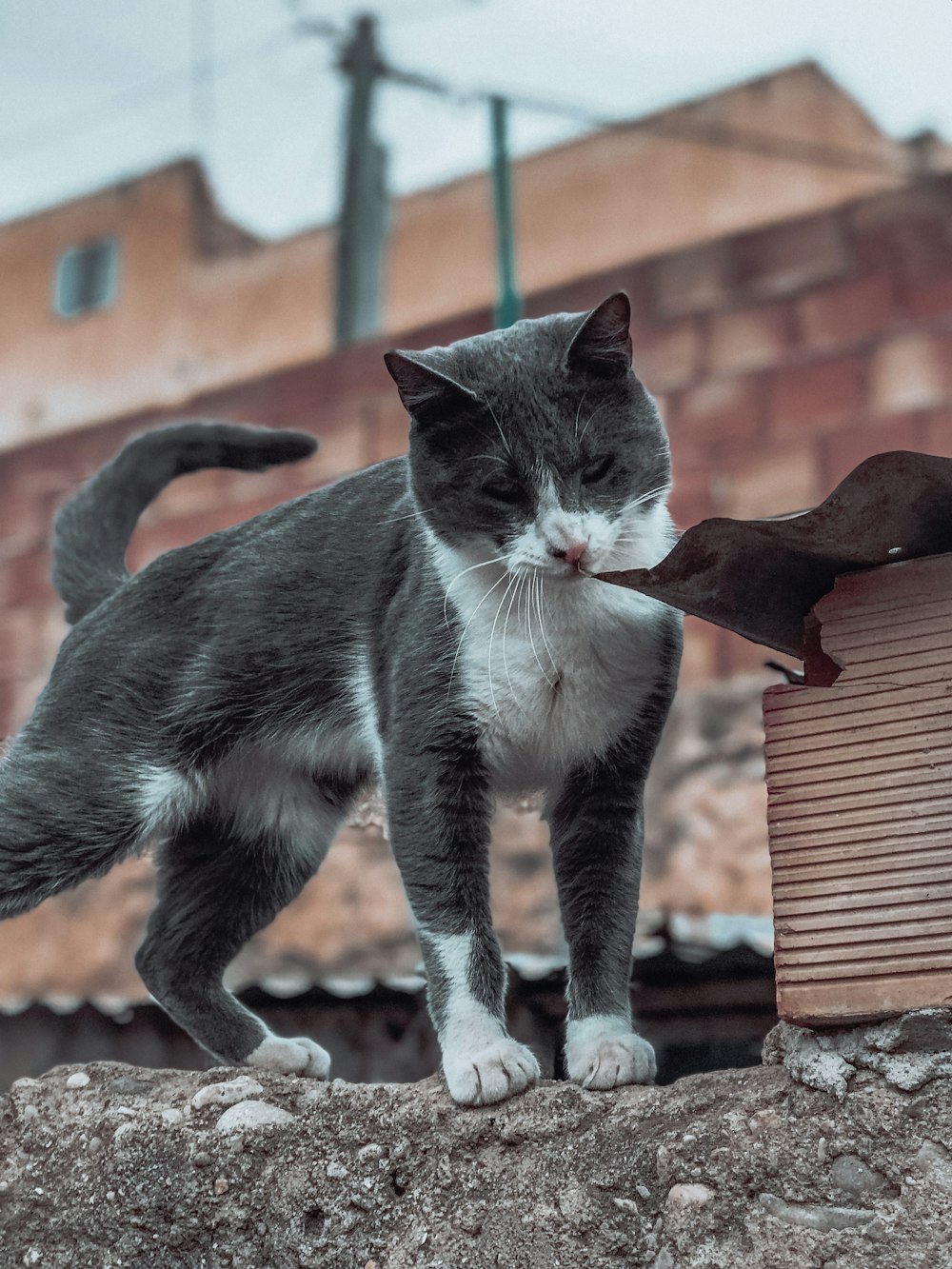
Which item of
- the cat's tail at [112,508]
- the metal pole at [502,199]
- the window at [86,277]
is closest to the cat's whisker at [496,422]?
the cat's tail at [112,508]

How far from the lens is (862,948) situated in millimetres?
1354

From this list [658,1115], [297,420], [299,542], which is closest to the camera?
[658,1115]

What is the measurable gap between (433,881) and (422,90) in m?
5.23

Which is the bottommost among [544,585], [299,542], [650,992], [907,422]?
[650,992]

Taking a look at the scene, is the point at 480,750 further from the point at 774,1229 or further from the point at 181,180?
the point at 181,180

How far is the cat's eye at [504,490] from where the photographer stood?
179cm

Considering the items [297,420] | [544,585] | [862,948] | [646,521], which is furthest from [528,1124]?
[297,420]

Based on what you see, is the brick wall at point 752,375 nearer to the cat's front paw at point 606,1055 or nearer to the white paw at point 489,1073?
the cat's front paw at point 606,1055

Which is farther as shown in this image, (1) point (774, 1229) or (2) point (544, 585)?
(2) point (544, 585)

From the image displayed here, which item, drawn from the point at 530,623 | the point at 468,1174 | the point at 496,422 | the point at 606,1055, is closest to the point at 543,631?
the point at 530,623

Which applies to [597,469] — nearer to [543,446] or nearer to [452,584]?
[543,446]

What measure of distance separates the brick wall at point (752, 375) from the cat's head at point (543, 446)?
290 cm

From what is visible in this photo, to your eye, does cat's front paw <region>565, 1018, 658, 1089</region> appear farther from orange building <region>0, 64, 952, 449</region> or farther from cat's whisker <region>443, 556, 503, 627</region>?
orange building <region>0, 64, 952, 449</region>

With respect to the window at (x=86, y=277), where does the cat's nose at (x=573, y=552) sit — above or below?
below
